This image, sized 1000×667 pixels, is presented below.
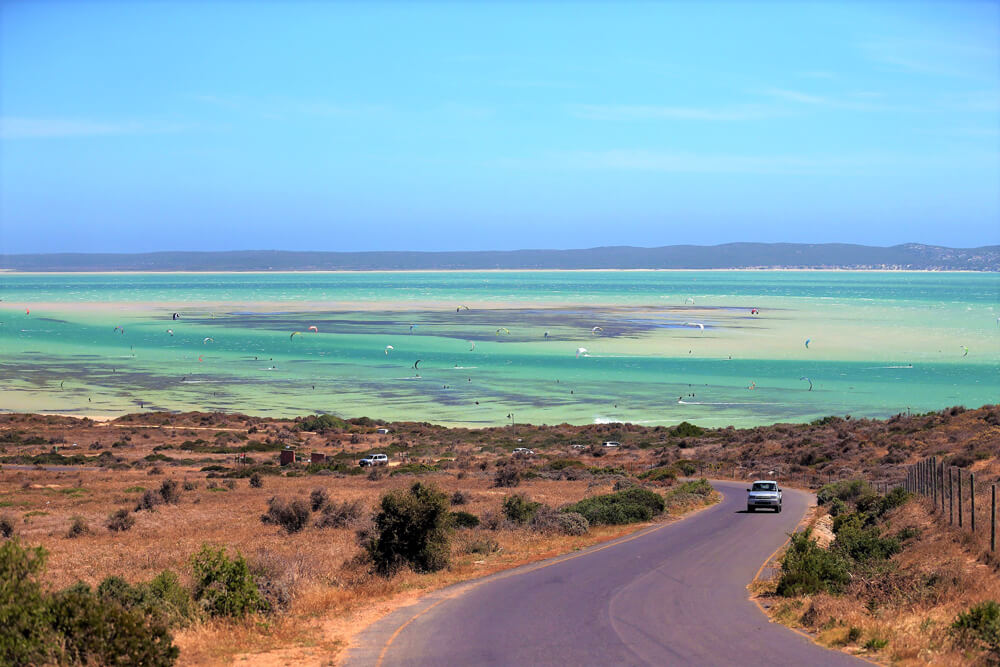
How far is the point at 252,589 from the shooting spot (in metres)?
13.4

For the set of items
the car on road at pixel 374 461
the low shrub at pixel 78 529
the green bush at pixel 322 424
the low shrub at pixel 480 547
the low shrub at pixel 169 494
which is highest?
the low shrub at pixel 480 547

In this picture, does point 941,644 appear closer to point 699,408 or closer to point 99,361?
point 699,408

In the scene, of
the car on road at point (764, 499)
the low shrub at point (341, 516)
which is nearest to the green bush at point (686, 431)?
the car on road at point (764, 499)

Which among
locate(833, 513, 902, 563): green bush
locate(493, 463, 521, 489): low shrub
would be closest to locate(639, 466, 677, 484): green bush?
locate(493, 463, 521, 489): low shrub

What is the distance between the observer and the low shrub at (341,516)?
26.2 metres

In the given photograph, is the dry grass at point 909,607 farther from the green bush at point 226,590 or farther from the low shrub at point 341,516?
the low shrub at point 341,516

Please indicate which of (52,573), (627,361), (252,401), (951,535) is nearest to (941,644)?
(951,535)

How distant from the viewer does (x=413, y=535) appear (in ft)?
59.9

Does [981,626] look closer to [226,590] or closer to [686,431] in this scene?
[226,590]

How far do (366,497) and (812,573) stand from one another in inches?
732

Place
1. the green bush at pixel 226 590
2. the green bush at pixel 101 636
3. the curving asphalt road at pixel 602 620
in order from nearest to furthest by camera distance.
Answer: the green bush at pixel 101 636 < the curving asphalt road at pixel 602 620 < the green bush at pixel 226 590

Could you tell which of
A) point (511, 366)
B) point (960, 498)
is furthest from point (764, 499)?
point (511, 366)

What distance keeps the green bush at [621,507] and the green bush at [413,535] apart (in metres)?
8.37

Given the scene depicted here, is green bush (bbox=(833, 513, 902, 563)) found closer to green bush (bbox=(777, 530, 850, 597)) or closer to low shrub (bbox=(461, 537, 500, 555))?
green bush (bbox=(777, 530, 850, 597))
